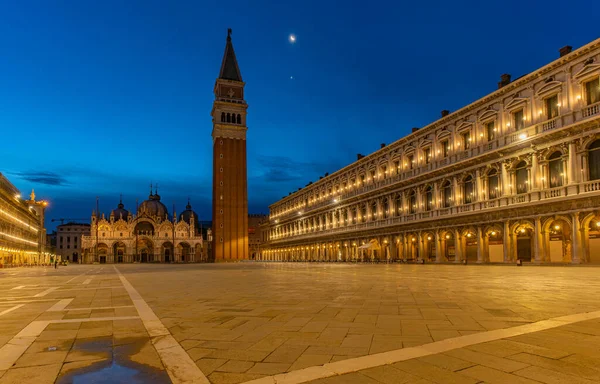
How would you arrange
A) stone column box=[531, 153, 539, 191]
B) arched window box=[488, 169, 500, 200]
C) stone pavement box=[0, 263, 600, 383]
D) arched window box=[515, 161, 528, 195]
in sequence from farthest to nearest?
1. arched window box=[488, 169, 500, 200]
2. arched window box=[515, 161, 528, 195]
3. stone column box=[531, 153, 539, 191]
4. stone pavement box=[0, 263, 600, 383]

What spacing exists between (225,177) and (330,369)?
8967cm

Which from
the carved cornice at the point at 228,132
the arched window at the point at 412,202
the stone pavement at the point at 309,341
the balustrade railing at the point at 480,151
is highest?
the carved cornice at the point at 228,132

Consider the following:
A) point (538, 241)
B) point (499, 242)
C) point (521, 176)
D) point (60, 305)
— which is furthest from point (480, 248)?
point (60, 305)

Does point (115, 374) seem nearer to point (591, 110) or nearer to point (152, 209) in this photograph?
point (591, 110)

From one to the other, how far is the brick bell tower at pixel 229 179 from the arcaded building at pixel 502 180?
1564 inches

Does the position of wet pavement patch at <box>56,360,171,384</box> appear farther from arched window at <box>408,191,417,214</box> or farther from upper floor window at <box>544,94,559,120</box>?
arched window at <box>408,191,417,214</box>

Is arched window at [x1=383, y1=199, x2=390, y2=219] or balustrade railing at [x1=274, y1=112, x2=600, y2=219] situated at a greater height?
balustrade railing at [x1=274, y1=112, x2=600, y2=219]

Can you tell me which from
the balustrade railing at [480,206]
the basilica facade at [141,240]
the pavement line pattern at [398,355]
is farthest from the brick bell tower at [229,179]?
the pavement line pattern at [398,355]

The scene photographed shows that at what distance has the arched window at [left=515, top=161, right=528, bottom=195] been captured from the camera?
3322 centimetres

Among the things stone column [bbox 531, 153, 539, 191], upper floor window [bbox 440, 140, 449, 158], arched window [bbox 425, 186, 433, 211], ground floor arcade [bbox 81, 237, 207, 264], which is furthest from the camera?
ground floor arcade [bbox 81, 237, 207, 264]

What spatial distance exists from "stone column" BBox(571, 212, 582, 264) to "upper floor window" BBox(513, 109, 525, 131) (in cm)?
867

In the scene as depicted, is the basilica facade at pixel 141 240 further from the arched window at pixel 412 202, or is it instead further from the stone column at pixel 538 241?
the stone column at pixel 538 241

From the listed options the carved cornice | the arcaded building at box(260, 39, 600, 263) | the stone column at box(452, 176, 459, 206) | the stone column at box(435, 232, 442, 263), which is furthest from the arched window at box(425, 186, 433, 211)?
the carved cornice

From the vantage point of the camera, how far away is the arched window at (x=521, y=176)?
3322 cm
